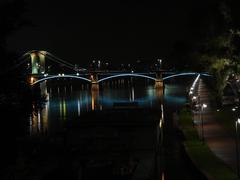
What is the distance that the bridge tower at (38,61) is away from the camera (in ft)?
332

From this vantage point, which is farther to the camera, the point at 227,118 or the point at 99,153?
the point at 227,118

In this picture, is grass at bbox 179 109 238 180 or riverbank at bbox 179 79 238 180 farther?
riverbank at bbox 179 79 238 180

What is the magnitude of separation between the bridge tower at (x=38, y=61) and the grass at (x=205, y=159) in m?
72.9

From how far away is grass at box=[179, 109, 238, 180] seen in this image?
17847 mm

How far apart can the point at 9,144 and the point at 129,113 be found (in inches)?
497

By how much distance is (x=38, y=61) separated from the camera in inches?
4250

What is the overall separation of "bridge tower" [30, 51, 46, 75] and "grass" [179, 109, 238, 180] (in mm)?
72856

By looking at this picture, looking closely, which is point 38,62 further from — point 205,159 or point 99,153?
point 99,153

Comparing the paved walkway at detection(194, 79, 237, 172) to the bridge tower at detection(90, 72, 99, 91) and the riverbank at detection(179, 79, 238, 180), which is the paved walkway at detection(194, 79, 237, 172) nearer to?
the riverbank at detection(179, 79, 238, 180)

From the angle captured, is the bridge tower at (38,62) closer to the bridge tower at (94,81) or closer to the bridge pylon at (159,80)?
the bridge tower at (94,81)

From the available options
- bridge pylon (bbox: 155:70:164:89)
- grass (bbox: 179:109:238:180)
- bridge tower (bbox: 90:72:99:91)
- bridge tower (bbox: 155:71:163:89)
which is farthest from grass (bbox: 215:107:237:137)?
bridge tower (bbox: 90:72:99:91)

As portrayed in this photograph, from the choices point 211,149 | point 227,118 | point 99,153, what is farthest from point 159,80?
point 99,153

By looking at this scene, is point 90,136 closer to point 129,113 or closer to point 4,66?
point 129,113

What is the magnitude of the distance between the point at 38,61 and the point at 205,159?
89533mm
